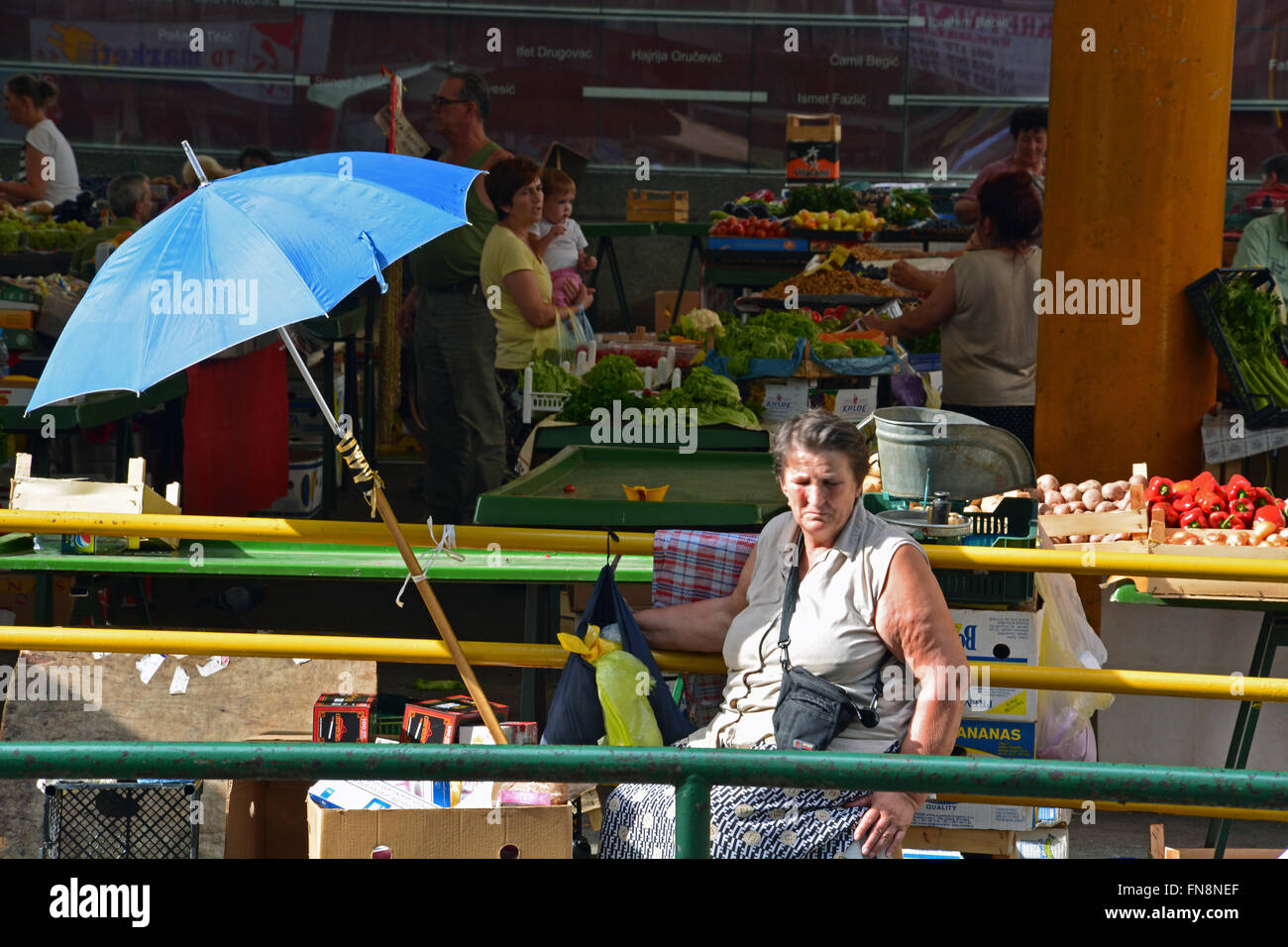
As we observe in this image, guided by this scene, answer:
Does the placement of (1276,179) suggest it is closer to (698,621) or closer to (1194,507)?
(1194,507)

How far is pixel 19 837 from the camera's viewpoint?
4082 millimetres

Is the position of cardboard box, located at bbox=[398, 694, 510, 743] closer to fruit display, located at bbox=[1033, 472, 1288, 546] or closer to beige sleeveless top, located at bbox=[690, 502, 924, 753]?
beige sleeveless top, located at bbox=[690, 502, 924, 753]

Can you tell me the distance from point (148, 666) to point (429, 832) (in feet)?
4.06

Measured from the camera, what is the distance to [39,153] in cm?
1113

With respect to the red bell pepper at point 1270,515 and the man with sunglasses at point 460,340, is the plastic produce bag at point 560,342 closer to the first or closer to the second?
the man with sunglasses at point 460,340

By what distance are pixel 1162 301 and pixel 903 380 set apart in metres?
2.31

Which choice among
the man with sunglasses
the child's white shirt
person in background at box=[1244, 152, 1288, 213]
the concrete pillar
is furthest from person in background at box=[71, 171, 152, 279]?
person in background at box=[1244, 152, 1288, 213]

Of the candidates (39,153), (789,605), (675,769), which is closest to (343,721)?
(789,605)

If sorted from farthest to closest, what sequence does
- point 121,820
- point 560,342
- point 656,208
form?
1. point 656,208
2. point 560,342
3. point 121,820

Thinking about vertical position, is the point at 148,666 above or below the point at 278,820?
above

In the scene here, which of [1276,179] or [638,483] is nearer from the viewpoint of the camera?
[638,483]

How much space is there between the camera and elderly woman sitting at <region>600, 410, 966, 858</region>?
332 centimetres

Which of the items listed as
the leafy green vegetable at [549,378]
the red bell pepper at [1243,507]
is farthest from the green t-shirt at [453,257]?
the red bell pepper at [1243,507]

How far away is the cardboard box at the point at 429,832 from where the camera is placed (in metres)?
3.50
